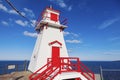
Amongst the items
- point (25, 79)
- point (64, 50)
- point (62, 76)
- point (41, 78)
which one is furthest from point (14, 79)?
point (64, 50)

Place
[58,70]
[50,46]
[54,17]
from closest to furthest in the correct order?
[58,70], [50,46], [54,17]

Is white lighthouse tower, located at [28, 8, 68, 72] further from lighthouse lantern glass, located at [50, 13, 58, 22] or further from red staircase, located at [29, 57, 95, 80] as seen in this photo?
red staircase, located at [29, 57, 95, 80]

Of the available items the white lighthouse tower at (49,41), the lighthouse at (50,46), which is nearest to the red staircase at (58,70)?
the lighthouse at (50,46)

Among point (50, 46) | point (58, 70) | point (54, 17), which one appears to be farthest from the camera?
point (54, 17)

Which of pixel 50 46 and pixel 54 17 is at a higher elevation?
pixel 54 17

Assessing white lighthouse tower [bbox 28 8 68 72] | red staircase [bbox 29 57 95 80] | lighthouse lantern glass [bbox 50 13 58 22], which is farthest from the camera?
lighthouse lantern glass [bbox 50 13 58 22]

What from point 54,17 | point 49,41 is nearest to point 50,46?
point 49,41

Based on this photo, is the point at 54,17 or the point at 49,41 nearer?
the point at 49,41

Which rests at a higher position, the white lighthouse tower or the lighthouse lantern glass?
the lighthouse lantern glass

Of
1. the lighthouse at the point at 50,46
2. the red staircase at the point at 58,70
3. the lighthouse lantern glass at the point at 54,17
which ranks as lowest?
the red staircase at the point at 58,70

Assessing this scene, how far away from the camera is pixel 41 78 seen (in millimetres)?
8281

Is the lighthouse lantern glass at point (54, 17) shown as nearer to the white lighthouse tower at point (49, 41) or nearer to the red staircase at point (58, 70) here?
the white lighthouse tower at point (49, 41)

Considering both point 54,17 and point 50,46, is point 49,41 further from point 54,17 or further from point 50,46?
point 54,17

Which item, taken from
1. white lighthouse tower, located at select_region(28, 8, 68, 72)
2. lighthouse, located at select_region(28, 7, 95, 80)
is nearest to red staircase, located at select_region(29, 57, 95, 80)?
lighthouse, located at select_region(28, 7, 95, 80)
